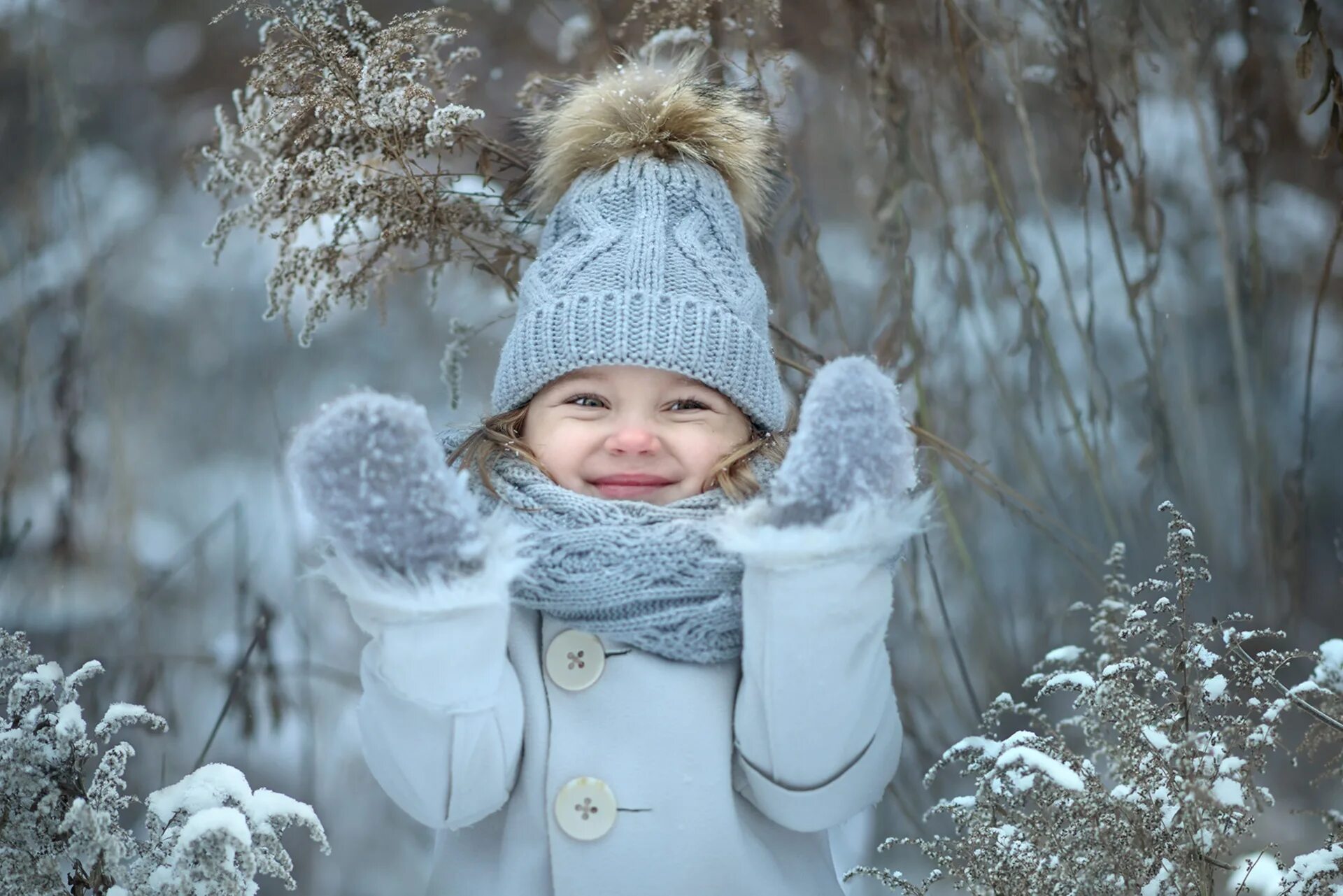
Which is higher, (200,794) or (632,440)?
(632,440)

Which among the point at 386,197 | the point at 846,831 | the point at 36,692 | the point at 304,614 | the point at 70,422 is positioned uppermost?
the point at 386,197

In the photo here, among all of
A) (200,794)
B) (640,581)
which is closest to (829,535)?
(640,581)

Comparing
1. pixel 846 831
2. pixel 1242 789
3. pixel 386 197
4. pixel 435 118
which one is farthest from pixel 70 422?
pixel 1242 789

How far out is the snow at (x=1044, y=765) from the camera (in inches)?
56.6

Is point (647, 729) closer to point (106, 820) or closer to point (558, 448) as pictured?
point (558, 448)

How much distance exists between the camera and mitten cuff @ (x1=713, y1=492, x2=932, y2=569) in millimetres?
1343

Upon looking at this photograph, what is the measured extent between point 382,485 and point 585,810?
0.48 metres

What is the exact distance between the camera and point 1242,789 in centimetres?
142

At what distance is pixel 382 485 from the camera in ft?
4.15

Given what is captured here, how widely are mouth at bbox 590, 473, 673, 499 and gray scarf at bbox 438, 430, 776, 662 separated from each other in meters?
0.09

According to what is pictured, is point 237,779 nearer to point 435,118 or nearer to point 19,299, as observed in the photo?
point 435,118

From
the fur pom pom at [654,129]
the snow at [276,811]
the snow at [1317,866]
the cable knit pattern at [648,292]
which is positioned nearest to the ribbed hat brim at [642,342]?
the cable knit pattern at [648,292]

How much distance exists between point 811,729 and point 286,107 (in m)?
1.15

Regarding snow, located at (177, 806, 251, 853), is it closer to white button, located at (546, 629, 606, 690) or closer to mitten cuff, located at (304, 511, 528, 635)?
mitten cuff, located at (304, 511, 528, 635)
